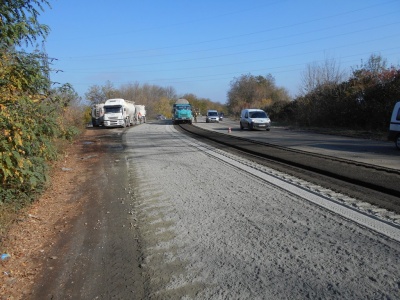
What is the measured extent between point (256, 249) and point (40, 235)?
11.5ft

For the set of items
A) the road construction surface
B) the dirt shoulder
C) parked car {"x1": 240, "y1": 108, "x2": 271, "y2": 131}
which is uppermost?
parked car {"x1": 240, "y1": 108, "x2": 271, "y2": 131}

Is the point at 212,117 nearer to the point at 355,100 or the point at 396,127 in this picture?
the point at 355,100

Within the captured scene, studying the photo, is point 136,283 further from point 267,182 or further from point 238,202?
point 267,182

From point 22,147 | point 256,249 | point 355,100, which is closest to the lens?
point 256,249

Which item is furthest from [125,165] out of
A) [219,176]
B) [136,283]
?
[136,283]

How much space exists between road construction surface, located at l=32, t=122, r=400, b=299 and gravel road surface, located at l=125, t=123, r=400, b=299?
0.04 feet

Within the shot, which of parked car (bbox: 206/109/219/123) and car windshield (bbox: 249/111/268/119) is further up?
car windshield (bbox: 249/111/268/119)

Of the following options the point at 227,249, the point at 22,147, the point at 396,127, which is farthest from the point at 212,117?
the point at 227,249

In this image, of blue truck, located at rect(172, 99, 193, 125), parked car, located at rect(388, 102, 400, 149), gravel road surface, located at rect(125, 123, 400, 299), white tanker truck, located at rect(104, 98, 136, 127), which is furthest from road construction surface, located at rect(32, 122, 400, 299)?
blue truck, located at rect(172, 99, 193, 125)

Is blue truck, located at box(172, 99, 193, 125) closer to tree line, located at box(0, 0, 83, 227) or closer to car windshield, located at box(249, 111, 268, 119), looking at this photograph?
car windshield, located at box(249, 111, 268, 119)

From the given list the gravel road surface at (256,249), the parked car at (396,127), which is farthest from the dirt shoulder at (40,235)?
the parked car at (396,127)

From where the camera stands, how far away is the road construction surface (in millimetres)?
3637

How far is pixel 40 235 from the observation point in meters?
5.66

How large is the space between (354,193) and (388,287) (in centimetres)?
393
